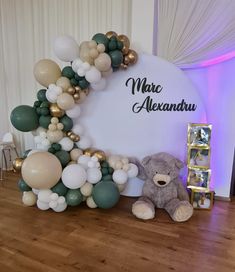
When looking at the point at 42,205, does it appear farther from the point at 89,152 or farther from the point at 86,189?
the point at 89,152

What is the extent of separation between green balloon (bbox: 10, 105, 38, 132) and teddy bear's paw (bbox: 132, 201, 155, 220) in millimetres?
1173

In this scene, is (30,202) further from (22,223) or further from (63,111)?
(63,111)

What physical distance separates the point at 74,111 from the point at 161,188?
1.04m

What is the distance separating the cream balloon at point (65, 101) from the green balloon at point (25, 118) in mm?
296

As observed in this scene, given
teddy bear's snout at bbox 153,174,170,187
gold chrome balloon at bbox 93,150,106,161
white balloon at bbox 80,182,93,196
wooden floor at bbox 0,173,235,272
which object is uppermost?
gold chrome balloon at bbox 93,150,106,161

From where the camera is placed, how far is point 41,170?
7.06 feet

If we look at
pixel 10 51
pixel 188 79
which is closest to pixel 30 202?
pixel 188 79

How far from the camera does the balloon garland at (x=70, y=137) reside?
2.21 meters

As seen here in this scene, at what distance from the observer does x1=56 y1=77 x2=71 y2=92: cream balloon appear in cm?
228

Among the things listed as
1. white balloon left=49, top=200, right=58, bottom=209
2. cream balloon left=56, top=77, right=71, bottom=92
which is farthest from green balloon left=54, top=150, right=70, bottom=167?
cream balloon left=56, top=77, right=71, bottom=92

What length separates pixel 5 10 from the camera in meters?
3.34

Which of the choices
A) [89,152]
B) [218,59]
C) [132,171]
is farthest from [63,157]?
[218,59]

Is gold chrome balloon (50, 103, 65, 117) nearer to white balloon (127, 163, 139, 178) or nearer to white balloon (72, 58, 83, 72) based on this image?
white balloon (72, 58, 83, 72)

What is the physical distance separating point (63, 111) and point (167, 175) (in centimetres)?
108
